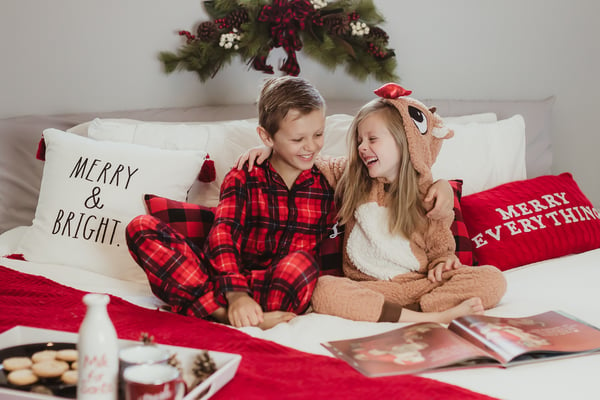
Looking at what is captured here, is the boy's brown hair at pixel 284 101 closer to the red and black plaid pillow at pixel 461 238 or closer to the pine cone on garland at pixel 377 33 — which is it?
A: the red and black plaid pillow at pixel 461 238

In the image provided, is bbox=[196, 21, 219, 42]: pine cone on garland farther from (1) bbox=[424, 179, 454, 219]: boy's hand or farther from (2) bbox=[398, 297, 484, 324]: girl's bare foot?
(2) bbox=[398, 297, 484, 324]: girl's bare foot

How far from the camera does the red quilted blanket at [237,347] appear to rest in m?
1.08

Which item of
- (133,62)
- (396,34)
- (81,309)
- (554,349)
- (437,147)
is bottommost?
(81,309)

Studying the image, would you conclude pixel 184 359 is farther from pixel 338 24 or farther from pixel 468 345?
pixel 338 24

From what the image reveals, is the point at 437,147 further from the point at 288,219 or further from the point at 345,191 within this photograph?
the point at 288,219

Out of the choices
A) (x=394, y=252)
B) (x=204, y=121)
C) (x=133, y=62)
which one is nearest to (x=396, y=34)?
(x=204, y=121)

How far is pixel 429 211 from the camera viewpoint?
1734mm

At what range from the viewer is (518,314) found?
5.02 ft

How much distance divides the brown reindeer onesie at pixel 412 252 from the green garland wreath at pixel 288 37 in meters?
0.71

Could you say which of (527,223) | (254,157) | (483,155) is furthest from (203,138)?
(527,223)

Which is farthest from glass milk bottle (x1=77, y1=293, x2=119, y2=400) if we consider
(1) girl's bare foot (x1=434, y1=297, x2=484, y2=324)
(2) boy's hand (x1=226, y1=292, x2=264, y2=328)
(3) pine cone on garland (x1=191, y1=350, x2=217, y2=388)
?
(1) girl's bare foot (x1=434, y1=297, x2=484, y2=324)

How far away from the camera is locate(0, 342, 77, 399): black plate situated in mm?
1000

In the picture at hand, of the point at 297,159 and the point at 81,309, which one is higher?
the point at 297,159

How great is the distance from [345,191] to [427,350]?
0.63 m
